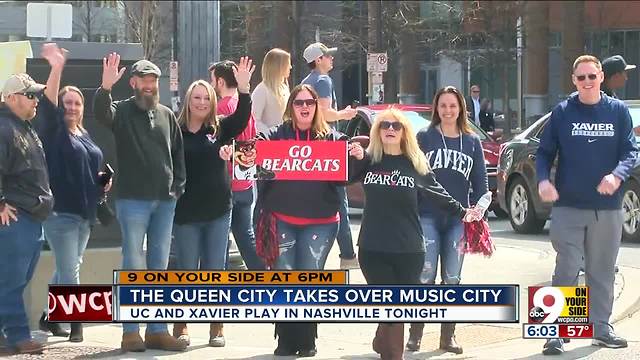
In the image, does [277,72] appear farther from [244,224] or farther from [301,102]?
[301,102]

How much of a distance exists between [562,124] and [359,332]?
2202 mm

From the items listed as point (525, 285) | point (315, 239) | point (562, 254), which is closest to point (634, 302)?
point (525, 285)

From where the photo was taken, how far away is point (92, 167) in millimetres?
8852

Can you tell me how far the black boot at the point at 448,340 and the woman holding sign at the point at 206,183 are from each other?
4.97 feet

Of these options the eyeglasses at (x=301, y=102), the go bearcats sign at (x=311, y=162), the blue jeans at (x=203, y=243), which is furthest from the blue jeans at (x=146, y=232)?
the eyeglasses at (x=301, y=102)

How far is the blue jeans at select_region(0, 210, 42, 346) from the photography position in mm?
8320

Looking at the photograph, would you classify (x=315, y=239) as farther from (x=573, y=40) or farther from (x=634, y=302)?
(x=573, y=40)

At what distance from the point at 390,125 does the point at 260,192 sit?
1.10 m

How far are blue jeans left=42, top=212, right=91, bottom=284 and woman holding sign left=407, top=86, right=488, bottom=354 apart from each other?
2.34m

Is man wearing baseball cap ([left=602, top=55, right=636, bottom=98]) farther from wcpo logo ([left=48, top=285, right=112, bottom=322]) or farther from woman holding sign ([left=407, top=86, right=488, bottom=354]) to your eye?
wcpo logo ([left=48, top=285, right=112, bottom=322])

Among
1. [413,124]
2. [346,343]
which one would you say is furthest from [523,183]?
[346,343]

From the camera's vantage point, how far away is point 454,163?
8.73m

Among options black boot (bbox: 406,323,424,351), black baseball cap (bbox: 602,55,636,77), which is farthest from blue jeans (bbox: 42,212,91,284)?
black baseball cap (bbox: 602,55,636,77)

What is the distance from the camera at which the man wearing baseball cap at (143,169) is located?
27.5ft
